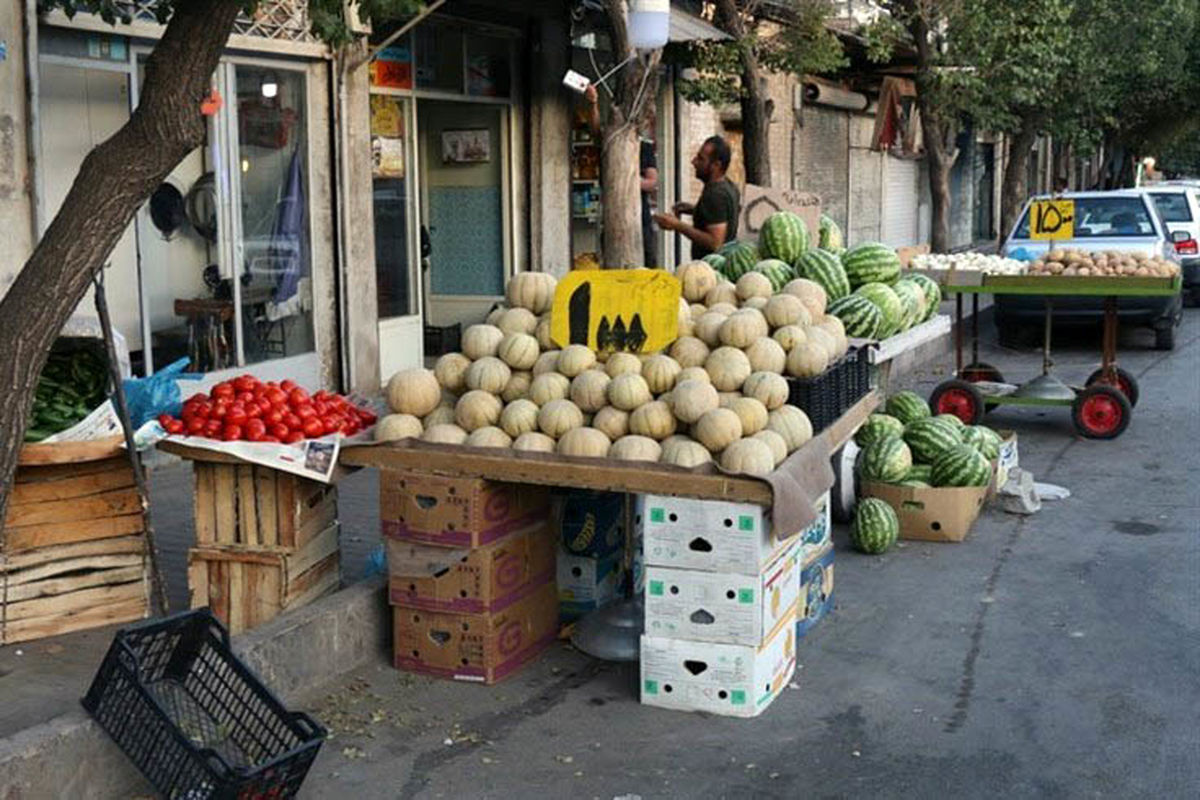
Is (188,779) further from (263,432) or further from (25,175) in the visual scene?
(25,175)

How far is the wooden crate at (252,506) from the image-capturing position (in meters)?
5.86

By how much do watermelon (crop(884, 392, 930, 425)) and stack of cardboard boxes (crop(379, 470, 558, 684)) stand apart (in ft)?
12.5

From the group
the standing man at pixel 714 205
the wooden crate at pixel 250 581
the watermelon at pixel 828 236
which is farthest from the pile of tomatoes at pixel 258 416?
the standing man at pixel 714 205

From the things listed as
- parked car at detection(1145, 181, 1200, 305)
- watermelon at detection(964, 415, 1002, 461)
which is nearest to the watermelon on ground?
watermelon at detection(964, 415, 1002, 461)

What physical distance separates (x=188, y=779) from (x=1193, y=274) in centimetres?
1956

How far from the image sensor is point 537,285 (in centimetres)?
668

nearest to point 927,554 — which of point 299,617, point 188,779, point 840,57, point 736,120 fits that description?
point 299,617

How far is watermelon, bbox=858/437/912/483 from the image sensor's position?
833cm

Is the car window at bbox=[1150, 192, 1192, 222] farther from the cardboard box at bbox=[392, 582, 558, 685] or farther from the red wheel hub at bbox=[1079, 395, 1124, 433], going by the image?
the cardboard box at bbox=[392, 582, 558, 685]

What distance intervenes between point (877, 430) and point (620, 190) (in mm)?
2663

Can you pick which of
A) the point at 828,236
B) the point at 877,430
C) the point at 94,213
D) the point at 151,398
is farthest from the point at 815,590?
the point at 94,213

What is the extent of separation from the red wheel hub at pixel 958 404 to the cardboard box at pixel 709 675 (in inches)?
237

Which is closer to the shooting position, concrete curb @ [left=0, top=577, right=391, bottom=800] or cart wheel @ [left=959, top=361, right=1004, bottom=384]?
concrete curb @ [left=0, top=577, right=391, bottom=800]

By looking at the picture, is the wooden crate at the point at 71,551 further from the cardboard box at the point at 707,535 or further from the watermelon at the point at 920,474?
the watermelon at the point at 920,474
